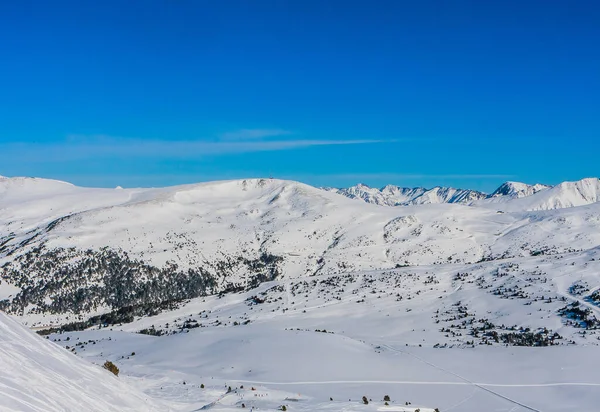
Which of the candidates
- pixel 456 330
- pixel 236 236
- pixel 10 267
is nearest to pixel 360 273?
pixel 456 330

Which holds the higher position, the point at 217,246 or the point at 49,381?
the point at 217,246

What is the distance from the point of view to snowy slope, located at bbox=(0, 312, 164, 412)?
9.85m

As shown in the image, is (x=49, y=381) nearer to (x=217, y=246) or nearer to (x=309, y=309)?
(x=309, y=309)

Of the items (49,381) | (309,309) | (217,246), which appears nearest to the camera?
(49,381)

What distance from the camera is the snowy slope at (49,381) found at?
985 centimetres

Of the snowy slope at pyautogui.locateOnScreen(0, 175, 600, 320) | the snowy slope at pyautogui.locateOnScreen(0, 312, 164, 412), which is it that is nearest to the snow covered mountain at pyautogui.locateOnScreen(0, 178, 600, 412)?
the snowy slope at pyautogui.locateOnScreen(0, 312, 164, 412)

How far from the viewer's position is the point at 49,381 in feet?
37.0

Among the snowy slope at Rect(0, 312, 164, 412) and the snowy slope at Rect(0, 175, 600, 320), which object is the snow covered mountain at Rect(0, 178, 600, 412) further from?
the snowy slope at Rect(0, 175, 600, 320)

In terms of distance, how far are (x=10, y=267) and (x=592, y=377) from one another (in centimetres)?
14272

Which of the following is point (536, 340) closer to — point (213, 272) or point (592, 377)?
point (592, 377)

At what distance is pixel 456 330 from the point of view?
5300cm

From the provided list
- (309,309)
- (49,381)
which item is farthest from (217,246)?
(49,381)

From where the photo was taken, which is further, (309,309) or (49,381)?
(309,309)

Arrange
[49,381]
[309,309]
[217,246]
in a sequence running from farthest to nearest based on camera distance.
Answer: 1. [217,246]
2. [309,309]
3. [49,381]
